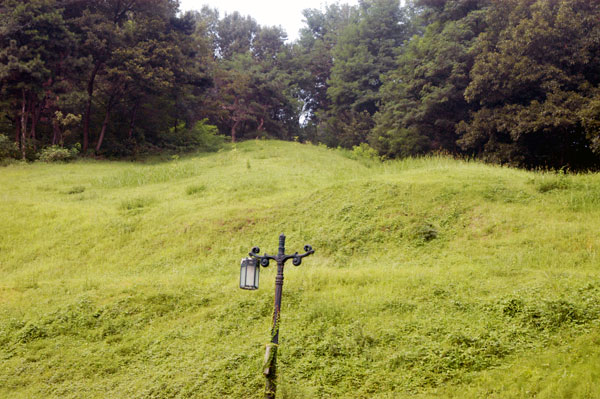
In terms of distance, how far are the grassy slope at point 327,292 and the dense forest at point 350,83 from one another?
5.80 metres

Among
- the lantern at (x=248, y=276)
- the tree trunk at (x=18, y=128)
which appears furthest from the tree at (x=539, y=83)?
the tree trunk at (x=18, y=128)

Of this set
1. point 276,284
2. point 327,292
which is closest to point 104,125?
point 327,292

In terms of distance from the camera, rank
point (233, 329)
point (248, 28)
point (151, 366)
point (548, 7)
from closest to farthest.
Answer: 1. point (151, 366)
2. point (233, 329)
3. point (548, 7)
4. point (248, 28)

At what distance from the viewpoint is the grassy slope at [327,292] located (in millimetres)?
5219

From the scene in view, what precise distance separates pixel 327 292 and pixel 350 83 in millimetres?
29665

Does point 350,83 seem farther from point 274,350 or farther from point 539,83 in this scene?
point 274,350

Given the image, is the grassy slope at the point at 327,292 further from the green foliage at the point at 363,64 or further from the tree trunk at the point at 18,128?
the green foliage at the point at 363,64

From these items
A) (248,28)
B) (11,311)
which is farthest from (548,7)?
(248,28)

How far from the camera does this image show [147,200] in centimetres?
1424

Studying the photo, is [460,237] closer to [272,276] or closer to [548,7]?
[272,276]

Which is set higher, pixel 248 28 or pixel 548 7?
pixel 248 28

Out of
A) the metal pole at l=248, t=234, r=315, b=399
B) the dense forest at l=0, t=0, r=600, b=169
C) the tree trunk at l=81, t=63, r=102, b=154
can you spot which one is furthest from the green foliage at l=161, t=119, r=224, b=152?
the metal pole at l=248, t=234, r=315, b=399

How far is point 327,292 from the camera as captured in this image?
7391mm

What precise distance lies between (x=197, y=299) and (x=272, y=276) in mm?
1683
